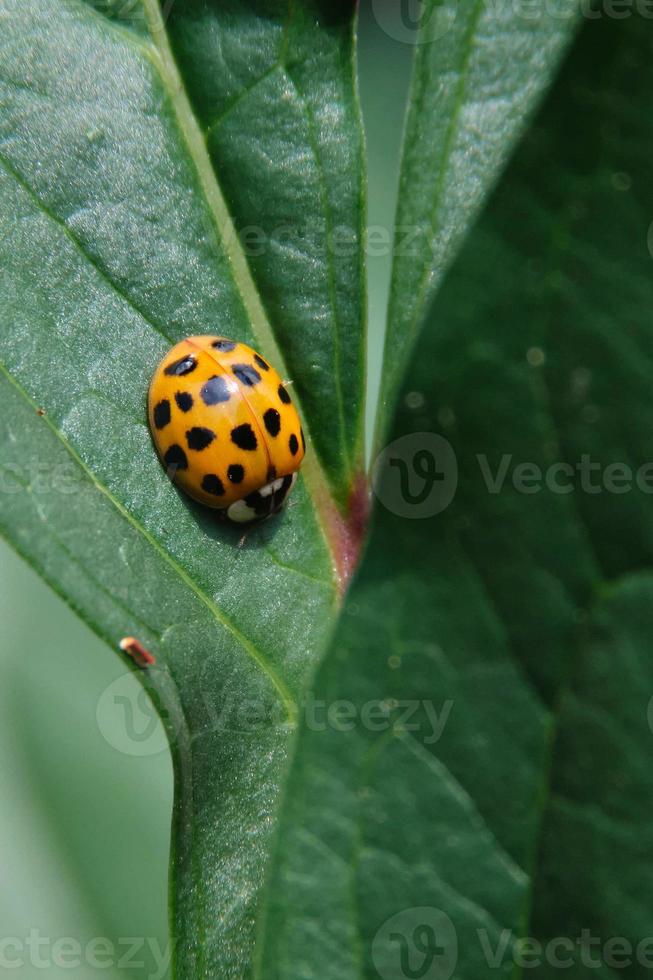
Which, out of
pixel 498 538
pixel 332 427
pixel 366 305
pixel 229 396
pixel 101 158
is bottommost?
pixel 229 396

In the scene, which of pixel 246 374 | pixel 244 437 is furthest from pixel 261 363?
pixel 244 437

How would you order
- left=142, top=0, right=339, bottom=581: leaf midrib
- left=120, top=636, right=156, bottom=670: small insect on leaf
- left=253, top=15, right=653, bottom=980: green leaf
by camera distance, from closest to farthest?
left=253, top=15, right=653, bottom=980: green leaf < left=120, top=636, right=156, bottom=670: small insect on leaf < left=142, top=0, right=339, bottom=581: leaf midrib

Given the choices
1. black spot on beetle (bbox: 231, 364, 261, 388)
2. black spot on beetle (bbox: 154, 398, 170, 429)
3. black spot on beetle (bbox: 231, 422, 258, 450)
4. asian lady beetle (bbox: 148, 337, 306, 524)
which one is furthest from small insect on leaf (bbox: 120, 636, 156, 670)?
black spot on beetle (bbox: 231, 422, 258, 450)

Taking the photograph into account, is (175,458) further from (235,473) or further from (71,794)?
(71,794)

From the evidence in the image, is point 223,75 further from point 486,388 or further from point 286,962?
point 286,962

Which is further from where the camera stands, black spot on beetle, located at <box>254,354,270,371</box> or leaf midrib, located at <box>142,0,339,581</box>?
black spot on beetle, located at <box>254,354,270,371</box>

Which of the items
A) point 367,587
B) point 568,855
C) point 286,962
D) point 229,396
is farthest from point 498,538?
point 229,396

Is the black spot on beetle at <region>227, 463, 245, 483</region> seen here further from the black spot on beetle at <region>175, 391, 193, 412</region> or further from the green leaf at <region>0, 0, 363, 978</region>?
the green leaf at <region>0, 0, 363, 978</region>
